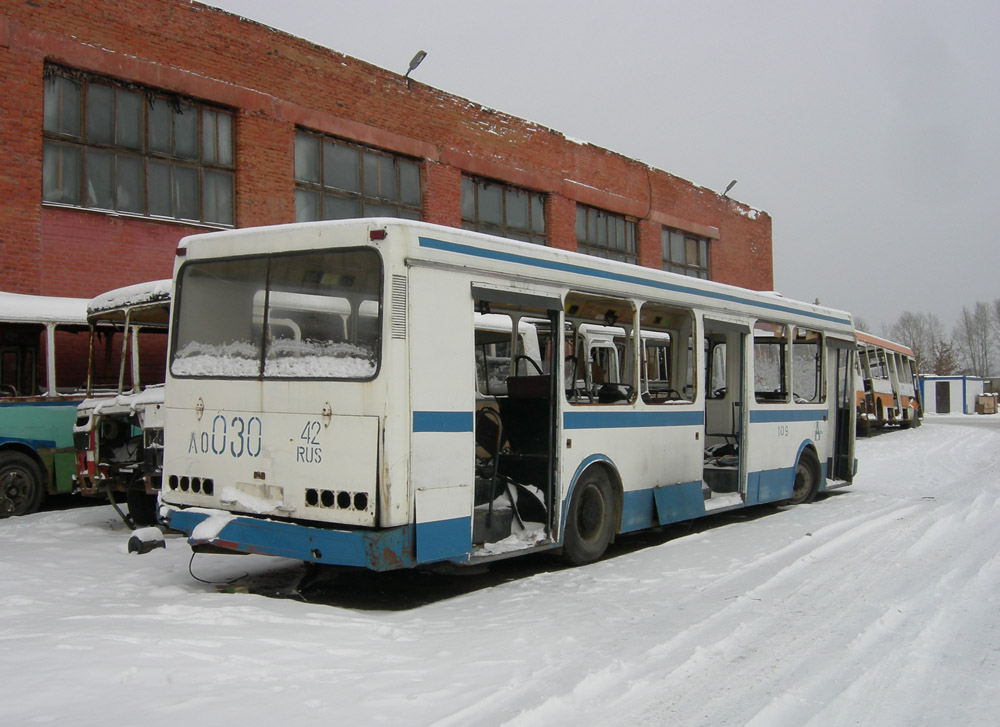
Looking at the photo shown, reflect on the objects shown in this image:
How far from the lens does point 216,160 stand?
17.1 m

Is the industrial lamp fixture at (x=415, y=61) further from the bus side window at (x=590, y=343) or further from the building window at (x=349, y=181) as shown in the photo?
the bus side window at (x=590, y=343)

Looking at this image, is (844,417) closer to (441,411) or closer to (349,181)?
(441,411)

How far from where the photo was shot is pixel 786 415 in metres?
12.4

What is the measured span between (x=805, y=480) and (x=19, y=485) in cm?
1045

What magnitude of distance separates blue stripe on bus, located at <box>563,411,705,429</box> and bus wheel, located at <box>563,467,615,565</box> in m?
0.47

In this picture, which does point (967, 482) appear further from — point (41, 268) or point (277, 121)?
point (41, 268)

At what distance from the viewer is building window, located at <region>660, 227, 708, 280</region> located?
29.4m

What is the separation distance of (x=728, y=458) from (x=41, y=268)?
36.1ft

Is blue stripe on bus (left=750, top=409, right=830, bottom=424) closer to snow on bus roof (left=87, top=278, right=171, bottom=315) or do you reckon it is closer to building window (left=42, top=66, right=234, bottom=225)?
snow on bus roof (left=87, top=278, right=171, bottom=315)

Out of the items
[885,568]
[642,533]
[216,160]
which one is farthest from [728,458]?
[216,160]

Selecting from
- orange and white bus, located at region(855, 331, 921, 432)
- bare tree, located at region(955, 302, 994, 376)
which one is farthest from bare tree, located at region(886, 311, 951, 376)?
orange and white bus, located at region(855, 331, 921, 432)

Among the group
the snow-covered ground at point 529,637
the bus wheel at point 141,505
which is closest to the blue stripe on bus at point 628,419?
the snow-covered ground at point 529,637

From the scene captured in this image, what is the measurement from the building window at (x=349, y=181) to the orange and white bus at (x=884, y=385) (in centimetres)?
1366

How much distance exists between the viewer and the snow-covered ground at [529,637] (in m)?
4.46
